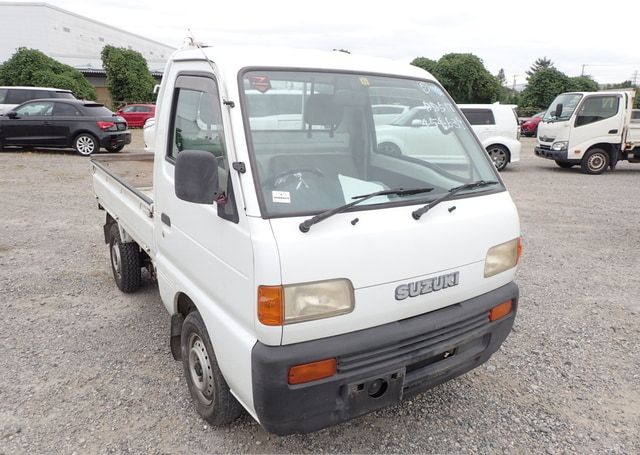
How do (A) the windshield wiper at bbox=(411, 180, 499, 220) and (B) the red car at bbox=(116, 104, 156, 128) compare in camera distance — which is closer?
(A) the windshield wiper at bbox=(411, 180, 499, 220)

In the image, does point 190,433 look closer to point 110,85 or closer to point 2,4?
point 110,85

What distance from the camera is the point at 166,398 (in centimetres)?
302

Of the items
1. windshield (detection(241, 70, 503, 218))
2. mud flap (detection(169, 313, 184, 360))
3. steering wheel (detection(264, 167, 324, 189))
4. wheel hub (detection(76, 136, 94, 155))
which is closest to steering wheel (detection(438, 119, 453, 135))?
windshield (detection(241, 70, 503, 218))

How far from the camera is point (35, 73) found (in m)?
25.7

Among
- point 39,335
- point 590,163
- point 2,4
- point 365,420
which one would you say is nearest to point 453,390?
point 365,420

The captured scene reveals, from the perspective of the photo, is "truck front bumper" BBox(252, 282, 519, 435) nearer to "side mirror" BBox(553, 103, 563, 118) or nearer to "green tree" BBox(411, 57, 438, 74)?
"side mirror" BBox(553, 103, 563, 118)

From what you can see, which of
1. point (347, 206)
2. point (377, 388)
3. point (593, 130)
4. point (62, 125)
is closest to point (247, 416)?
point (377, 388)

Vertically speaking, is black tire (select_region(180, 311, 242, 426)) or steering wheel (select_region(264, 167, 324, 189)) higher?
steering wheel (select_region(264, 167, 324, 189))

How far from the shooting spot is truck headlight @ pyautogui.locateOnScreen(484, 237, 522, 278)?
256cm

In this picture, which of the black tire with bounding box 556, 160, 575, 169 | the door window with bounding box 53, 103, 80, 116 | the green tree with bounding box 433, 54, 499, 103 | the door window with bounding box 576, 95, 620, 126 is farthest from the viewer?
the green tree with bounding box 433, 54, 499, 103

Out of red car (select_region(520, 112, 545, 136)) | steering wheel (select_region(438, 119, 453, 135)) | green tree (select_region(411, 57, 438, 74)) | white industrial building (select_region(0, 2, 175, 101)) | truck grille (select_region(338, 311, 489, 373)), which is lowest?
truck grille (select_region(338, 311, 489, 373))

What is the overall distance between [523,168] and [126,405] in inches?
532

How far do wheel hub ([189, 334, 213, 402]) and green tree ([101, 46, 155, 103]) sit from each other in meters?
29.8

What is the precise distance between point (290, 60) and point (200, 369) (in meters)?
1.80
